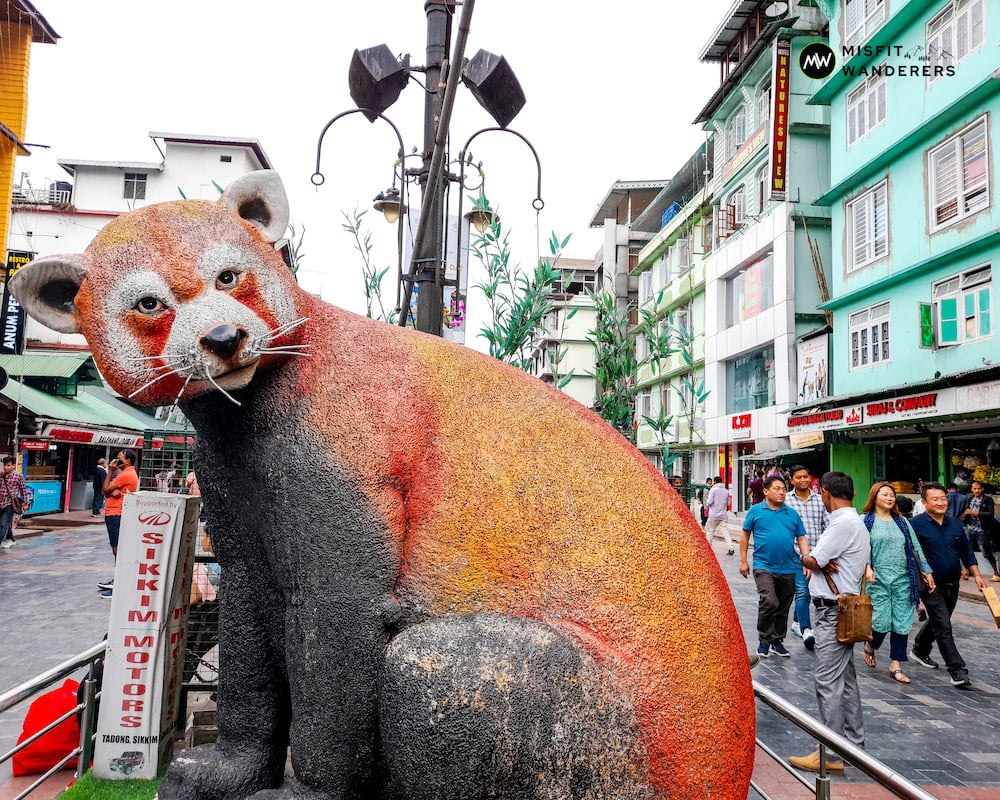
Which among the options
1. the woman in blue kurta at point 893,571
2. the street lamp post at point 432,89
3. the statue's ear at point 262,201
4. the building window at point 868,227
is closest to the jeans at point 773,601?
the woman in blue kurta at point 893,571

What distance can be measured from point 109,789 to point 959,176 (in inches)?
666

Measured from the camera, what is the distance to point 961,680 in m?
6.55

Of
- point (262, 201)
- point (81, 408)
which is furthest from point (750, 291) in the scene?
point (262, 201)

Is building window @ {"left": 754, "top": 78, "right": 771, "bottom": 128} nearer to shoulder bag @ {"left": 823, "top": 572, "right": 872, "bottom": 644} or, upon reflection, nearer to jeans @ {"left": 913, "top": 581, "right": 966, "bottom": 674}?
jeans @ {"left": 913, "top": 581, "right": 966, "bottom": 674}

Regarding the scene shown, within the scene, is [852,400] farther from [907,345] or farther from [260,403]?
[260,403]

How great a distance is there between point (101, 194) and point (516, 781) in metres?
38.1

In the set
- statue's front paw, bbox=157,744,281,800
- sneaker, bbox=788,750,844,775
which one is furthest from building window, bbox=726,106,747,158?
statue's front paw, bbox=157,744,281,800

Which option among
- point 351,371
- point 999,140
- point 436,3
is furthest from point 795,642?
point 999,140

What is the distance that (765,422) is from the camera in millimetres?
23484

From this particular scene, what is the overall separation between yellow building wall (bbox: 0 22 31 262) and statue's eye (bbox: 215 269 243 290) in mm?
20005

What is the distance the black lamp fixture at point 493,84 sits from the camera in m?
4.46

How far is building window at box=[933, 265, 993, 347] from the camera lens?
14180 mm

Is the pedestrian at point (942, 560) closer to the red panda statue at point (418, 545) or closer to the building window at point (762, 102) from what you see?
the red panda statue at point (418, 545)

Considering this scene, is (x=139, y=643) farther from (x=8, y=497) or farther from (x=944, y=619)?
(x=8, y=497)
